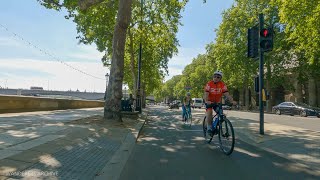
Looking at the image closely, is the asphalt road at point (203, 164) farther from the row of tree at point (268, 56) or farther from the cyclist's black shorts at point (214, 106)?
the row of tree at point (268, 56)

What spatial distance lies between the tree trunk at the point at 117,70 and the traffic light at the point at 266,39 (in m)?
7.04

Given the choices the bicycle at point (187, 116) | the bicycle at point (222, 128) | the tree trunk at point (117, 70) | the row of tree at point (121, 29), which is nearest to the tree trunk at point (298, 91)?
the row of tree at point (121, 29)

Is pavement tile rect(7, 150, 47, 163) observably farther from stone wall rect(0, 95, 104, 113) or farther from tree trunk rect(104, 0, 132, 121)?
stone wall rect(0, 95, 104, 113)

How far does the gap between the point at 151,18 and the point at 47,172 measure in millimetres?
33081

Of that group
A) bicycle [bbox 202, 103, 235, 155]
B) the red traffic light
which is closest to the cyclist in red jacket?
bicycle [bbox 202, 103, 235, 155]

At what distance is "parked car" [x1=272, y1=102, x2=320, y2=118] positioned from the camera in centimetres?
3364

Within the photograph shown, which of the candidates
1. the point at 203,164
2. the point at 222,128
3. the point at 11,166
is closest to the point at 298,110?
the point at 222,128

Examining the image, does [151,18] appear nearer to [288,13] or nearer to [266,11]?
[288,13]

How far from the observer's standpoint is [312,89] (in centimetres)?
4553

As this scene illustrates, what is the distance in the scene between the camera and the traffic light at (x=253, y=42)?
12.5 metres

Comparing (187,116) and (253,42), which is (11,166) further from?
(187,116)

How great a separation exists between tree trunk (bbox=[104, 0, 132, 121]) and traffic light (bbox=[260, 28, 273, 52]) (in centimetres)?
704

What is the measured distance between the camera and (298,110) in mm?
35500

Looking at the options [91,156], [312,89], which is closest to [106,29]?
[312,89]
